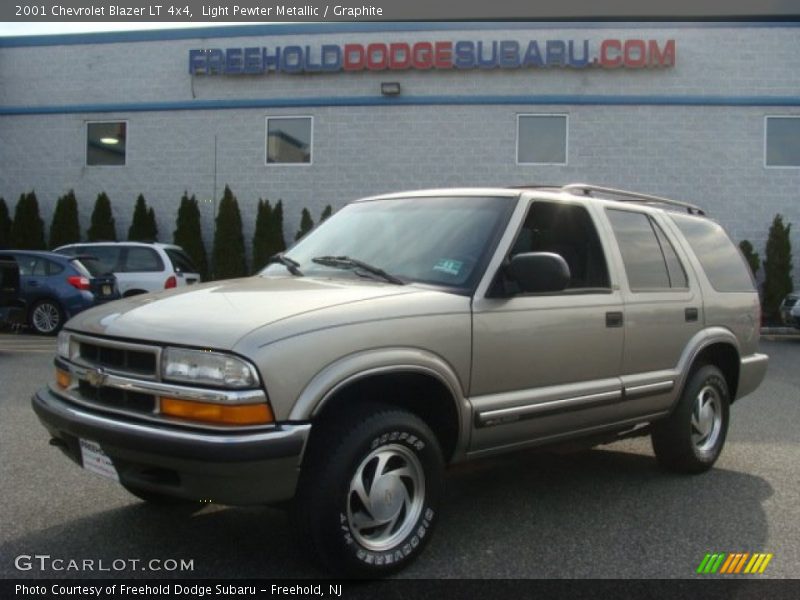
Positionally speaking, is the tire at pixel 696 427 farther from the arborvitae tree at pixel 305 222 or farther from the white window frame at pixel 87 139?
the white window frame at pixel 87 139

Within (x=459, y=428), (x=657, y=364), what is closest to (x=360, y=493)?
(x=459, y=428)

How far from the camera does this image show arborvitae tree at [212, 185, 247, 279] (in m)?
18.5

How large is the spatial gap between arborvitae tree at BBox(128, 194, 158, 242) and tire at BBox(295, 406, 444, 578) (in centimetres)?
1641

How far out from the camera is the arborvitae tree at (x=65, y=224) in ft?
62.8

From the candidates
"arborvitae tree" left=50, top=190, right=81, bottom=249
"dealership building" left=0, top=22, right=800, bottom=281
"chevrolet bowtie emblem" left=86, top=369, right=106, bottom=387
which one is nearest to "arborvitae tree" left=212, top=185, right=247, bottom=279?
"dealership building" left=0, top=22, right=800, bottom=281

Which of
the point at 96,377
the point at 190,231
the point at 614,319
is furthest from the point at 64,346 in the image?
the point at 190,231

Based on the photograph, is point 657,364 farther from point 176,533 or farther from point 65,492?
point 65,492

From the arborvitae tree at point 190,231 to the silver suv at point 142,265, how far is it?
3430 millimetres

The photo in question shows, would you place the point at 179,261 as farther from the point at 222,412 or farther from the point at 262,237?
the point at 222,412

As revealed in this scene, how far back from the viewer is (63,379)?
3775 mm

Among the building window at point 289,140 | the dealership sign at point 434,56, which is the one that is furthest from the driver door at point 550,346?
the building window at point 289,140

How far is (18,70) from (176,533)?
1915 cm

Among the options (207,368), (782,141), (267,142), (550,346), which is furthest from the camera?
(267,142)

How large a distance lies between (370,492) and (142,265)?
12.1 metres
